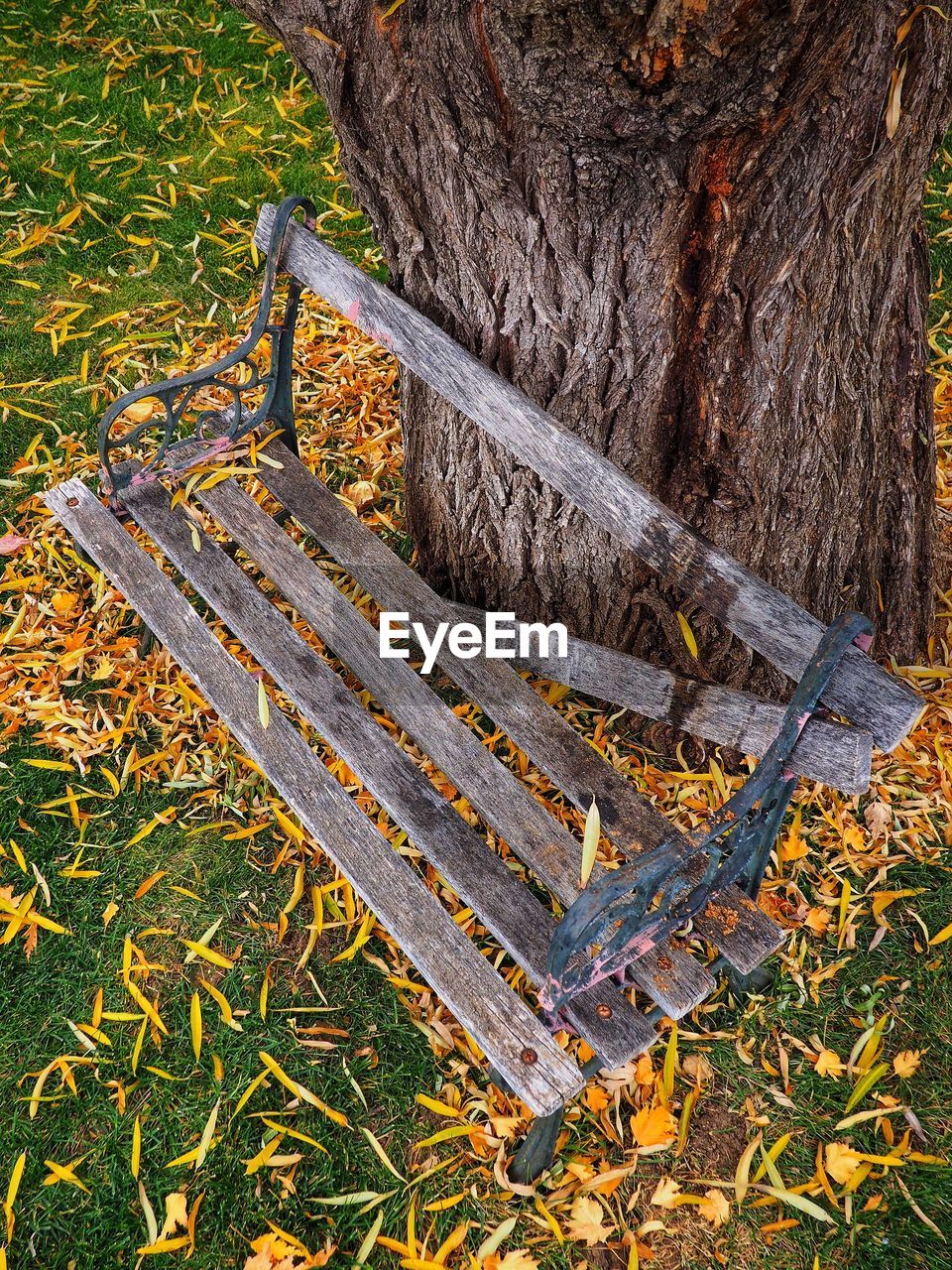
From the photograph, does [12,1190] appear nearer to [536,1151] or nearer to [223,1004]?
[223,1004]

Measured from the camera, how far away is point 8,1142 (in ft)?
7.54

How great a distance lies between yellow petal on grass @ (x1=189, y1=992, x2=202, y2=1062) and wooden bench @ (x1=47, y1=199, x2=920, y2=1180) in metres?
0.62

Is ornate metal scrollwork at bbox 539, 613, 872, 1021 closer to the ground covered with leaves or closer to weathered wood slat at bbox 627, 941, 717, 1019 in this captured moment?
weathered wood slat at bbox 627, 941, 717, 1019

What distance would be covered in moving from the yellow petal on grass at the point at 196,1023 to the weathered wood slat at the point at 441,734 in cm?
83

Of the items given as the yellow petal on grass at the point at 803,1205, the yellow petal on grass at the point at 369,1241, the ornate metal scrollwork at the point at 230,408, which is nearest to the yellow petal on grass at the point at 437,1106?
the yellow petal on grass at the point at 369,1241

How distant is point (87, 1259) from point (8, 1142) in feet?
1.07

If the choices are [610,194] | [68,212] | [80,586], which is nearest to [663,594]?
[610,194]

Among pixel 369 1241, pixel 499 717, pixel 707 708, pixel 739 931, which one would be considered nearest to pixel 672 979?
pixel 739 931

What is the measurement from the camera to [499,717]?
2484 millimetres

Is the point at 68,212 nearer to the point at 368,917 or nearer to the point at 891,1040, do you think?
the point at 368,917

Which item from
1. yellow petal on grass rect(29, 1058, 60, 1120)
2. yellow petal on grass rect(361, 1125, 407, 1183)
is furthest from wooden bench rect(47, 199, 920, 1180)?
yellow petal on grass rect(29, 1058, 60, 1120)

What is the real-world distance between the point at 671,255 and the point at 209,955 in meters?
1.98

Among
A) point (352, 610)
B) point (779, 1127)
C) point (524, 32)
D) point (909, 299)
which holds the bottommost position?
point (779, 1127)

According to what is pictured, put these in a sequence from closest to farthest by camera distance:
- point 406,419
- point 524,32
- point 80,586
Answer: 1. point 524,32
2. point 406,419
3. point 80,586
